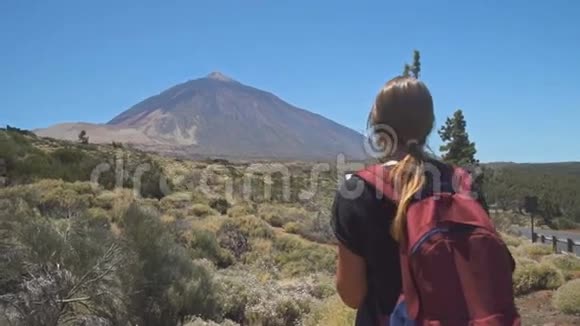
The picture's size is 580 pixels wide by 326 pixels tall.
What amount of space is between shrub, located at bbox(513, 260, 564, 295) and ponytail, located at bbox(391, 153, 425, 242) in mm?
8792

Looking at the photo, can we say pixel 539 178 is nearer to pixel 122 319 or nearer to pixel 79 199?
pixel 79 199

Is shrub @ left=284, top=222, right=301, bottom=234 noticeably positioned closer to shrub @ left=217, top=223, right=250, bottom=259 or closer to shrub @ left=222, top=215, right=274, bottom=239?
shrub @ left=222, top=215, right=274, bottom=239

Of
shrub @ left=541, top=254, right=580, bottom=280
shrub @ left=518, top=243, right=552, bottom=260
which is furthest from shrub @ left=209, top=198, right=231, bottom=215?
shrub @ left=541, top=254, right=580, bottom=280

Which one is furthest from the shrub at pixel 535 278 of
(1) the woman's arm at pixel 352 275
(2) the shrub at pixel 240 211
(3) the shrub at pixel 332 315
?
(2) the shrub at pixel 240 211

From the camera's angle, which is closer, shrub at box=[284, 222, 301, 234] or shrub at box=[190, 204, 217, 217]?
shrub at box=[284, 222, 301, 234]

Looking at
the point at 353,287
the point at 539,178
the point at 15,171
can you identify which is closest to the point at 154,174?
the point at 15,171

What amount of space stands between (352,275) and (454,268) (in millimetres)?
494

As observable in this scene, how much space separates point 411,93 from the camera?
2229 mm

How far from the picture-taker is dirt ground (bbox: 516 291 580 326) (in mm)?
7781

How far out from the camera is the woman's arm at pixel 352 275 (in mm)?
2193

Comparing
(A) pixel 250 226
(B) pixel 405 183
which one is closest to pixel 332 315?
(B) pixel 405 183

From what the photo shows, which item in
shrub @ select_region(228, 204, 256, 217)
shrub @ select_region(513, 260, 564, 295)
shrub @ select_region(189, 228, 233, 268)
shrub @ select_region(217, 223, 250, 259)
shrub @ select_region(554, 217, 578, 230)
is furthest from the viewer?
shrub @ select_region(554, 217, 578, 230)

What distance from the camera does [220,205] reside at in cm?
2125

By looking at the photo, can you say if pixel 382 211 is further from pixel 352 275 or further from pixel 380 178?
pixel 352 275
